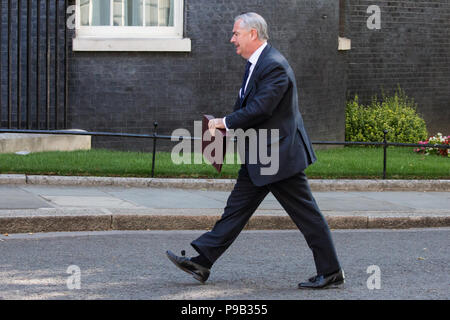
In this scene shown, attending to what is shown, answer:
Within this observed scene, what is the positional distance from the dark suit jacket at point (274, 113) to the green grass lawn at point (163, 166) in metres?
5.16

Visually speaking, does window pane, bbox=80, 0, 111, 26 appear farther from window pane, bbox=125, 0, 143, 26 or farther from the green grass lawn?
the green grass lawn

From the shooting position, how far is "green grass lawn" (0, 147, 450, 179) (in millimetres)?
11180

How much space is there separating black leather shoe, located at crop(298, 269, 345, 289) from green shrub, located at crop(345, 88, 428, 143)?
35.4 feet

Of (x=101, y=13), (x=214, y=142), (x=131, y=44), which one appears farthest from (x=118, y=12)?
(x=214, y=142)

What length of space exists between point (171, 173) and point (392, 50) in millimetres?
9391

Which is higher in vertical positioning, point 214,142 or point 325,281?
point 214,142

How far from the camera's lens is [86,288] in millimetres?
6258

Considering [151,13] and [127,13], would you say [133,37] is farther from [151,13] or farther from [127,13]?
[151,13]

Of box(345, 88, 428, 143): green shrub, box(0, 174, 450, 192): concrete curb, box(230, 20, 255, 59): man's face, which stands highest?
box(230, 20, 255, 59): man's face

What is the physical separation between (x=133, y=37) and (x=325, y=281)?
8371 mm

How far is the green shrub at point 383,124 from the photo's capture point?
17.2 m

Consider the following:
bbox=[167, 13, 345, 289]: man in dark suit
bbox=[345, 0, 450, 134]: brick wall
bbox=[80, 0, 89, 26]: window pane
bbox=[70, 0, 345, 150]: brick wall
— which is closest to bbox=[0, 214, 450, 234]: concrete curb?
bbox=[167, 13, 345, 289]: man in dark suit

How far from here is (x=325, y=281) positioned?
6.38 m
